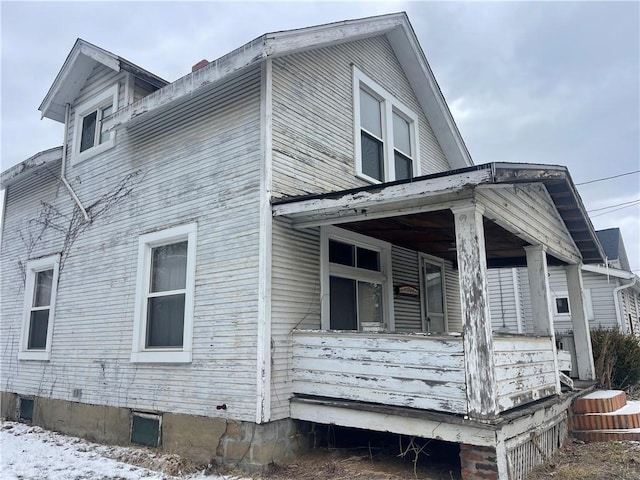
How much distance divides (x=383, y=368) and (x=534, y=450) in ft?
6.45

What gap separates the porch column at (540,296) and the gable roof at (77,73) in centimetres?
675

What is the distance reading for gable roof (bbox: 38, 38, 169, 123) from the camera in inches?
320

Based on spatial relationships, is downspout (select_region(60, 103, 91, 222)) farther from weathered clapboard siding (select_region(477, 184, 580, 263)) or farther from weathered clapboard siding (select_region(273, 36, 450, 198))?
weathered clapboard siding (select_region(477, 184, 580, 263))

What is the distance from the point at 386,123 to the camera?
879cm

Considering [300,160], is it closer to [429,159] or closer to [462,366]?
[462,366]

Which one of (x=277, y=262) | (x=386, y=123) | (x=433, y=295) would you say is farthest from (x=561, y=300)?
(x=277, y=262)

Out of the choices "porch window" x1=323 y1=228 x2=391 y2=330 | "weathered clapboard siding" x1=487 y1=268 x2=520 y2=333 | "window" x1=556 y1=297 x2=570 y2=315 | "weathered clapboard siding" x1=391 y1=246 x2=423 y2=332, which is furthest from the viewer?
"window" x1=556 y1=297 x2=570 y2=315

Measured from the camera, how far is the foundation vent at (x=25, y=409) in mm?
8758

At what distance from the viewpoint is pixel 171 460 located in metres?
5.71

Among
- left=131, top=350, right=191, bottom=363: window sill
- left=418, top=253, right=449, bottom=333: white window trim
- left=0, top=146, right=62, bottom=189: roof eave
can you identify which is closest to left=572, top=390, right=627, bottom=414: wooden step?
left=418, top=253, right=449, bottom=333: white window trim

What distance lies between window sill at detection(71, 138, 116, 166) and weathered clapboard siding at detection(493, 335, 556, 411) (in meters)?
6.90

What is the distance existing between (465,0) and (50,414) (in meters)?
11.8

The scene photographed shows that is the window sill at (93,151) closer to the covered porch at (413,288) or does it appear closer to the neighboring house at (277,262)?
the neighboring house at (277,262)

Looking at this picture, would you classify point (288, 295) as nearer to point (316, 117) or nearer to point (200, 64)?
point (316, 117)
